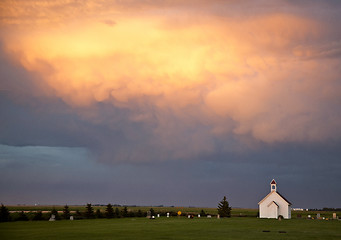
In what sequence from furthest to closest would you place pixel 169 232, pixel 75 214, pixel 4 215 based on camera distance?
pixel 75 214
pixel 4 215
pixel 169 232

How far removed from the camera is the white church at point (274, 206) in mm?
99162

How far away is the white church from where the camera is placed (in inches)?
3904

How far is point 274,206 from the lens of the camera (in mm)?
99188

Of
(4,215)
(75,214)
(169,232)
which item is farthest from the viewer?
(75,214)

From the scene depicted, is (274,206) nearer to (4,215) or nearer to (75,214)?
(75,214)

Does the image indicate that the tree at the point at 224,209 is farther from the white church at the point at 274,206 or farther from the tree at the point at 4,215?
the tree at the point at 4,215

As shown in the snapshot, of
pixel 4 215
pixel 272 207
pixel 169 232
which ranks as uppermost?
pixel 272 207

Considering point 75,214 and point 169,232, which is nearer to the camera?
point 169,232

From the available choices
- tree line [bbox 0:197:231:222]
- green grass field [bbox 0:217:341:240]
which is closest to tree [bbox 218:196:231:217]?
tree line [bbox 0:197:231:222]

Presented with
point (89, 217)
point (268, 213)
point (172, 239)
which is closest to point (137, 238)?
point (172, 239)

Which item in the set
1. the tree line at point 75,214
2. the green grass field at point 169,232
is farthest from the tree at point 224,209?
the green grass field at point 169,232

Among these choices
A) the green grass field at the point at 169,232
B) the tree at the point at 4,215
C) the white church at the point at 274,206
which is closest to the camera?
the green grass field at the point at 169,232

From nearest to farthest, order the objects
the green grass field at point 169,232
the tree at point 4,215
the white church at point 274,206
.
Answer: the green grass field at point 169,232 → the tree at point 4,215 → the white church at point 274,206

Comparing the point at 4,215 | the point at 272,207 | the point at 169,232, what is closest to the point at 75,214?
the point at 4,215
